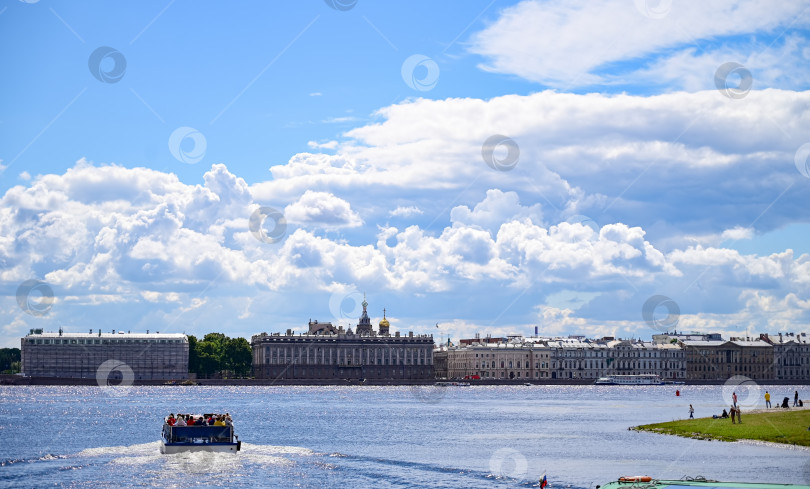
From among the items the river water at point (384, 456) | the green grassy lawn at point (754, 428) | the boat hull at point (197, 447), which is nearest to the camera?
the river water at point (384, 456)

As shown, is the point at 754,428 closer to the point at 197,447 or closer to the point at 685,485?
the point at 197,447

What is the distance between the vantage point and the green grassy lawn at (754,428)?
201 feet

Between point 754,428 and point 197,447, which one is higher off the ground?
point 754,428

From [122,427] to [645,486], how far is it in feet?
186

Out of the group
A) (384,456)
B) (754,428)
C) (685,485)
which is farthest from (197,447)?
(754,428)

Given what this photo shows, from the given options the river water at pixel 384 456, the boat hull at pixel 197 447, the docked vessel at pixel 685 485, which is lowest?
the river water at pixel 384 456

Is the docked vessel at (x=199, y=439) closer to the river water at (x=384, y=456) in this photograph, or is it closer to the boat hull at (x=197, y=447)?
the boat hull at (x=197, y=447)

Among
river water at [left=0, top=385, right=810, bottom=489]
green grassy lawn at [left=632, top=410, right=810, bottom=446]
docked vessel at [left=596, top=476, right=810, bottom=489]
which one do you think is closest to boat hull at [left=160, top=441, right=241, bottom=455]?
river water at [left=0, top=385, right=810, bottom=489]

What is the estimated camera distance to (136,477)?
47844mm

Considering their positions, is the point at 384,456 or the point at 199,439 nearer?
the point at 199,439

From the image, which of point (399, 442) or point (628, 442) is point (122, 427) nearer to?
point (399, 442)

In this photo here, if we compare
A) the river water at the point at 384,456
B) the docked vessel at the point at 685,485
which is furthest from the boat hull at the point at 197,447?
the docked vessel at the point at 685,485

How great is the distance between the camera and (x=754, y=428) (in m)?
66.1

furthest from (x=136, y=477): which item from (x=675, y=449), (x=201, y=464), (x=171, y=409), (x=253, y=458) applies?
(x=171, y=409)
